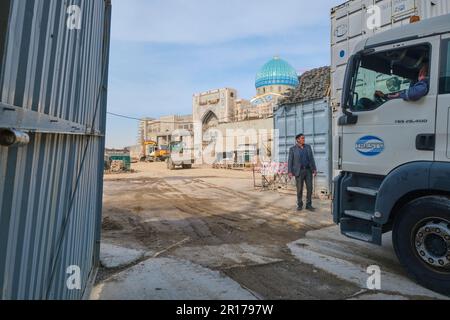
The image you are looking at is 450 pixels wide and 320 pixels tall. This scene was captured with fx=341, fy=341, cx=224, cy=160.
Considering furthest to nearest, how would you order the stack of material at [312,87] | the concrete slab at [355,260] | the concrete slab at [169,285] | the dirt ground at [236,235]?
the stack of material at [312,87] → the dirt ground at [236,235] → the concrete slab at [355,260] → the concrete slab at [169,285]

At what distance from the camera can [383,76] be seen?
4.63 m

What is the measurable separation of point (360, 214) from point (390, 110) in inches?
55.6

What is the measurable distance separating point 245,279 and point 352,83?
9.93 ft

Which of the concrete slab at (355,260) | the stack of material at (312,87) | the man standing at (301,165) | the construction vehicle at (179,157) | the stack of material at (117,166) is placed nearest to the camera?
the concrete slab at (355,260)

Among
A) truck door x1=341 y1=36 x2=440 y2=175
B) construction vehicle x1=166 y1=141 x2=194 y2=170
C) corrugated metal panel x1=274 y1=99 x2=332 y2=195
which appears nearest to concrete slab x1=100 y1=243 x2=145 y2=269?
truck door x1=341 y1=36 x2=440 y2=175

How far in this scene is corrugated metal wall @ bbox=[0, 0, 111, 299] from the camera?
1528 millimetres

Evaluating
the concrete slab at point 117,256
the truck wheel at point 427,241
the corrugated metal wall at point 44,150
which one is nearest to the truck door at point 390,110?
the truck wheel at point 427,241

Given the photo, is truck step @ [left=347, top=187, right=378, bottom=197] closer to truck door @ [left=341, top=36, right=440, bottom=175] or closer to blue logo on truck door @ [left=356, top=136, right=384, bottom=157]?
truck door @ [left=341, top=36, right=440, bottom=175]

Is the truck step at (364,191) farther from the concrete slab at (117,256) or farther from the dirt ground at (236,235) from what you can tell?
the concrete slab at (117,256)

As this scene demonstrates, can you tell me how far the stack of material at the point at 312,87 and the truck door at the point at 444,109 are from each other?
828 centimetres

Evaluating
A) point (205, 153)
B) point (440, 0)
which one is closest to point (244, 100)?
point (205, 153)

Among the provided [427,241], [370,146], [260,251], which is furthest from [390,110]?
[260,251]

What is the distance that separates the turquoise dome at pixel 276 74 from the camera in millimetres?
51000
